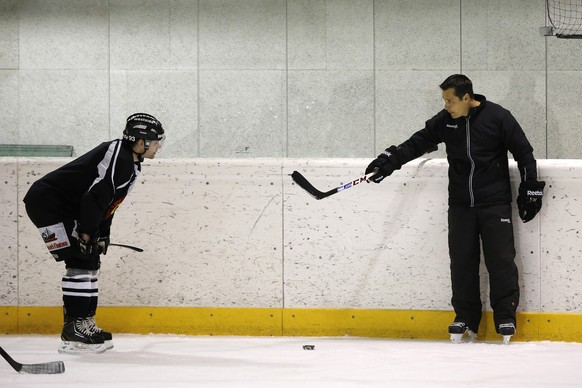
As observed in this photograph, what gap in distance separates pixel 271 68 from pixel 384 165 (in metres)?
2.41

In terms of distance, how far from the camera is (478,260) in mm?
4434

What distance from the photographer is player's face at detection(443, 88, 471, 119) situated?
4359 millimetres

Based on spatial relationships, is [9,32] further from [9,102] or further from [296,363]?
[296,363]

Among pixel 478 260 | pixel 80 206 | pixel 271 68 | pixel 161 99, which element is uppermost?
pixel 271 68

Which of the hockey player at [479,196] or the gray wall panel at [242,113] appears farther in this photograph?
the gray wall panel at [242,113]

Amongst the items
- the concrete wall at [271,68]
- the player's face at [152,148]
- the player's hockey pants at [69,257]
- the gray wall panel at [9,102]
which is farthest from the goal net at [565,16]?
the gray wall panel at [9,102]

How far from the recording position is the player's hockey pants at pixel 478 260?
4.34m

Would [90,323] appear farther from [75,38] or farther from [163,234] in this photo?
[75,38]

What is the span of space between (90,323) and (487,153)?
1.98 meters

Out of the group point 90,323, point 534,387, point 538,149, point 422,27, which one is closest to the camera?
point 534,387

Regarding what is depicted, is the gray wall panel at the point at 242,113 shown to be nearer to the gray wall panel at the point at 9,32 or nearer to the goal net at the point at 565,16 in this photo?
the gray wall panel at the point at 9,32

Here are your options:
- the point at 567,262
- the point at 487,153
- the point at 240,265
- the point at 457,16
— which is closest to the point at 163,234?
the point at 240,265

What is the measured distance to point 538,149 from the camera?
6234 millimetres

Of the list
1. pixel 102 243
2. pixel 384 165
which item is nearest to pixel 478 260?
pixel 384 165
